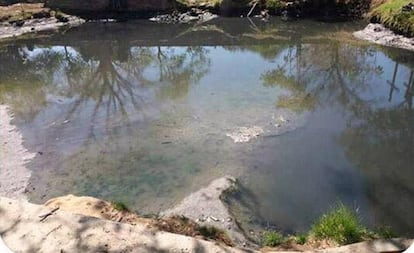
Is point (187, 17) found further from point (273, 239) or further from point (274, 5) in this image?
point (273, 239)

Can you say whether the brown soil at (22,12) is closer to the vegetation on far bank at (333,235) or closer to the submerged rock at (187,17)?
the submerged rock at (187,17)

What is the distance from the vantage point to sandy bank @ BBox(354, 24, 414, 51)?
2116 cm

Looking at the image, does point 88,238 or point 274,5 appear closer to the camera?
point 88,238

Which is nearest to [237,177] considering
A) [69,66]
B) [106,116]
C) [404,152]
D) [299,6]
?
[404,152]

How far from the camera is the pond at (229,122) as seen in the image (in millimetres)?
9602

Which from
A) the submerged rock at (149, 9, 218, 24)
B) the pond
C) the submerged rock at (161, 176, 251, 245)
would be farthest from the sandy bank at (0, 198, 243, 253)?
the submerged rock at (149, 9, 218, 24)

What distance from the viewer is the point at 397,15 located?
2303cm

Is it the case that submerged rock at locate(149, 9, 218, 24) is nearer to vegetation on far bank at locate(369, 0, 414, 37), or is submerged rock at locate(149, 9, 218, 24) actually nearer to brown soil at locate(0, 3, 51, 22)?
brown soil at locate(0, 3, 51, 22)

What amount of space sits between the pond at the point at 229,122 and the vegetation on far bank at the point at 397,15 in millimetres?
1987

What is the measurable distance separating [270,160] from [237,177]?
47.2 inches

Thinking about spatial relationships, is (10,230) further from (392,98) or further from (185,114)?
(392,98)

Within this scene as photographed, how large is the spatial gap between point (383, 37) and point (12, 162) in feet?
61.8

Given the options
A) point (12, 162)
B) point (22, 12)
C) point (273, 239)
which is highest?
point (22, 12)

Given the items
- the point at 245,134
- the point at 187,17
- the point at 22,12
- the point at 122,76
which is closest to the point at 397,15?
the point at 187,17
